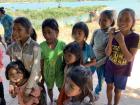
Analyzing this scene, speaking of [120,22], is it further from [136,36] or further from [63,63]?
[63,63]

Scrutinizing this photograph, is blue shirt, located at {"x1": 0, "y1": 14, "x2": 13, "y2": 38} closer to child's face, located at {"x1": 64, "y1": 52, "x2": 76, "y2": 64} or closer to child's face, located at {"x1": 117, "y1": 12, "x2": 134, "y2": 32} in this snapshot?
child's face, located at {"x1": 117, "y1": 12, "x2": 134, "y2": 32}

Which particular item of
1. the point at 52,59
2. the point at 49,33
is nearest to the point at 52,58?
the point at 52,59

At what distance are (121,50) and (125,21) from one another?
36 centimetres

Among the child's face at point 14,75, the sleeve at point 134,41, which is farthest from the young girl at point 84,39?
the child's face at point 14,75

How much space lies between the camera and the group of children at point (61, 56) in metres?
3.26

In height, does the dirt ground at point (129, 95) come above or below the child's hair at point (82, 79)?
below

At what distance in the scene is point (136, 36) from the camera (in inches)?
150

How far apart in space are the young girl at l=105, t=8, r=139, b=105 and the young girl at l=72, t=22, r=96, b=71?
0.80ft

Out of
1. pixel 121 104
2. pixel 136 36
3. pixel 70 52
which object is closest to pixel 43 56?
pixel 70 52

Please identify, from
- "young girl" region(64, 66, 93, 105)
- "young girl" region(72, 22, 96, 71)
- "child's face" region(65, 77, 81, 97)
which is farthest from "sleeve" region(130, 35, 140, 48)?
"child's face" region(65, 77, 81, 97)

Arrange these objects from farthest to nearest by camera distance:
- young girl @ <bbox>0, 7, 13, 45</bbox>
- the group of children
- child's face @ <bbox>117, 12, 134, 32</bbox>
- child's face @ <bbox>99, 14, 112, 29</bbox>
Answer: young girl @ <bbox>0, 7, 13, 45</bbox> < child's face @ <bbox>99, 14, 112, 29</bbox> < child's face @ <bbox>117, 12, 134, 32</bbox> < the group of children

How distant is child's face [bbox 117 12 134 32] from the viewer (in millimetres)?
3736

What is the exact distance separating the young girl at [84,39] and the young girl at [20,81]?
0.79 meters

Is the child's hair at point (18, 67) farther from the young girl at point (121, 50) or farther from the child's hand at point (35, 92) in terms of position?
the young girl at point (121, 50)
